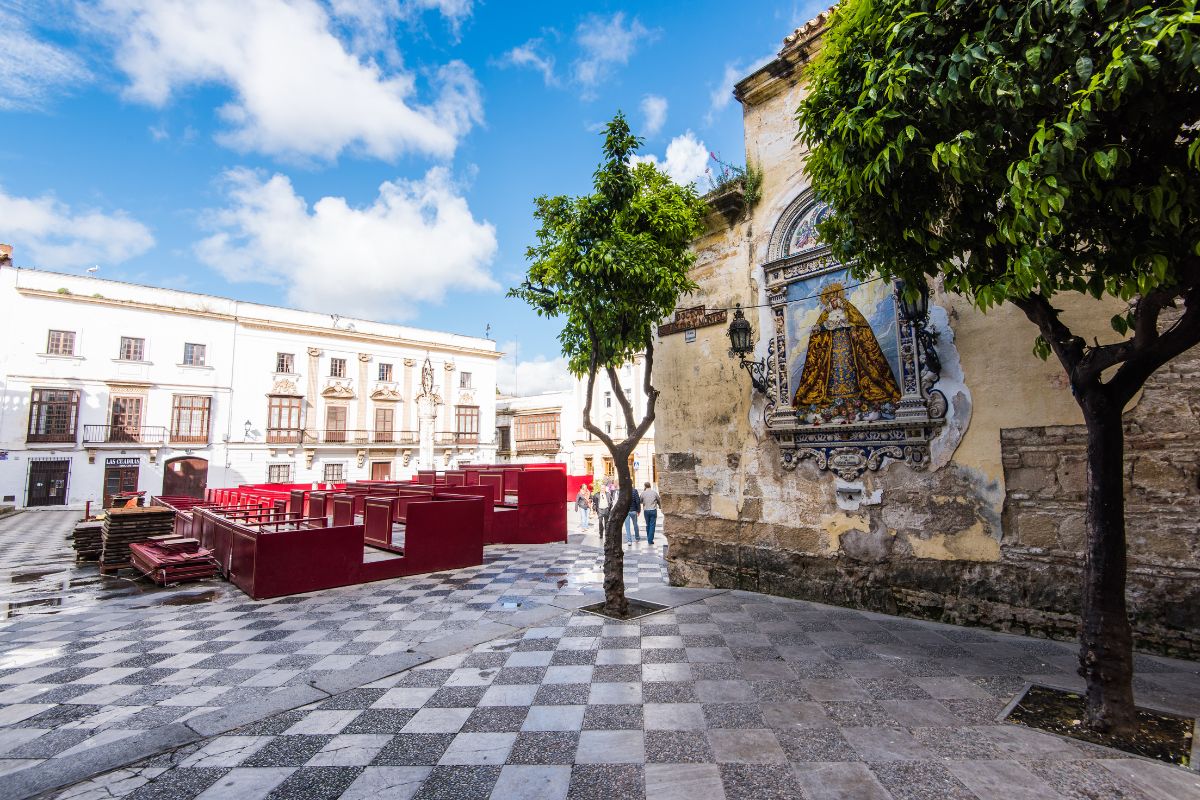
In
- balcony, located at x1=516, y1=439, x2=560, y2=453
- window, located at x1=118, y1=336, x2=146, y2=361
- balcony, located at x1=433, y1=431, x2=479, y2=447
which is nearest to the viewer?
window, located at x1=118, y1=336, x2=146, y2=361

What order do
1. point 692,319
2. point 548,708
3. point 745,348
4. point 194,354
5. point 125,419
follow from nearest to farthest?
point 548,708, point 745,348, point 692,319, point 125,419, point 194,354

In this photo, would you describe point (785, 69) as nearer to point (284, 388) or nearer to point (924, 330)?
point (924, 330)

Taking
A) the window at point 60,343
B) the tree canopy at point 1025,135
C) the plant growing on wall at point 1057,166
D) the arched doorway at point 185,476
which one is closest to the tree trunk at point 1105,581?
the plant growing on wall at point 1057,166

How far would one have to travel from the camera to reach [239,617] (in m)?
5.64

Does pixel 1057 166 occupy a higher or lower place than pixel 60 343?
lower

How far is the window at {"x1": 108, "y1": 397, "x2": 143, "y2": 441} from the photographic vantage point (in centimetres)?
2114

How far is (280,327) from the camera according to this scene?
2567 centimetres

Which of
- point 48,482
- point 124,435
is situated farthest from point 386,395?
point 48,482

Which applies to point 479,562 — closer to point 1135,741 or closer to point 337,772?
point 337,772

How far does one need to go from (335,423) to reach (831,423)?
2662cm

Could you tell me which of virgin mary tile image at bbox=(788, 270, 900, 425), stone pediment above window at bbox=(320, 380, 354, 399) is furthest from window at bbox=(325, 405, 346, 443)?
virgin mary tile image at bbox=(788, 270, 900, 425)

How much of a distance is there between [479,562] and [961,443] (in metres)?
7.05

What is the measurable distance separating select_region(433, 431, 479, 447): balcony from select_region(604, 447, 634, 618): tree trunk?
85.6 feet

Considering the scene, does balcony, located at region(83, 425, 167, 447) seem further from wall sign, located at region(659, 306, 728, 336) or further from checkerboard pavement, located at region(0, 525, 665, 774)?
wall sign, located at region(659, 306, 728, 336)
